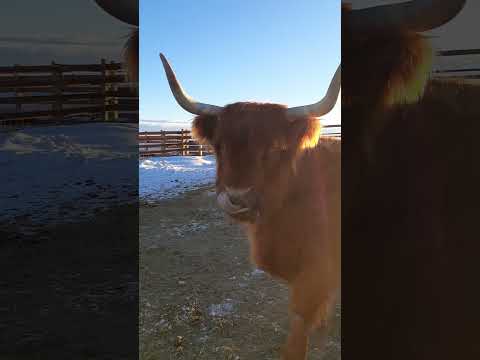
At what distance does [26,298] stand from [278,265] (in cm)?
119

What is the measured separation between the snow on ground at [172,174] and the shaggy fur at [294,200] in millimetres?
115

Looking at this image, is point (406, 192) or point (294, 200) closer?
point (406, 192)

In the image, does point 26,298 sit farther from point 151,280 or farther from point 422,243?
point 422,243

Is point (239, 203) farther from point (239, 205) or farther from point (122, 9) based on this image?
point (122, 9)

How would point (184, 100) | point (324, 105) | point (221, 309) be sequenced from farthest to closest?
1. point (221, 309)
2. point (184, 100)
3. point (324, 105)

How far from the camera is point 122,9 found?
1.35 meters

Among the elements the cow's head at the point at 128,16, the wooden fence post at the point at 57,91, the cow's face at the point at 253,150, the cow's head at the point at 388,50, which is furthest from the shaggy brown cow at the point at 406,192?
the wooden fence post at the point at 57,91

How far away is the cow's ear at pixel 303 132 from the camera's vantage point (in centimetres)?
152

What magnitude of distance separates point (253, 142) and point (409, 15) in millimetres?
884

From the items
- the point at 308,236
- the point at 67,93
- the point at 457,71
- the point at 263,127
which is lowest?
the point at 308,236

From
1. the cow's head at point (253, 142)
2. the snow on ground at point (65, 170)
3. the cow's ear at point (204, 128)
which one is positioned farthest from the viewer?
the cow's ear at point (204, 128)

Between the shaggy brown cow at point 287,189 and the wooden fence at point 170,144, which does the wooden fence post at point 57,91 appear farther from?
the shaggy brown cow at point 287,189

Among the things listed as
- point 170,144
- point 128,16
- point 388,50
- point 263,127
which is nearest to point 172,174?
point 170,144

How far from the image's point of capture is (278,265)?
5.62 ft
